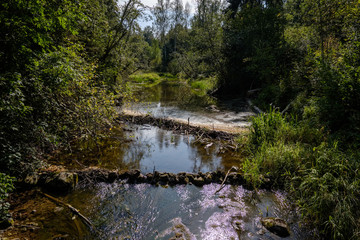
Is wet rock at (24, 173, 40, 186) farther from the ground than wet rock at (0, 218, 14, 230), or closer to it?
farther from the ground

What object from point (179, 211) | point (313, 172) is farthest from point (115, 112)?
point (313, 172)

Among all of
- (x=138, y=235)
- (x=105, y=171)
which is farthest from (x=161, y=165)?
(x=138, y=235)

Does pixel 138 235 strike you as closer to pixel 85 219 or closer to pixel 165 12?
pixel 85 219

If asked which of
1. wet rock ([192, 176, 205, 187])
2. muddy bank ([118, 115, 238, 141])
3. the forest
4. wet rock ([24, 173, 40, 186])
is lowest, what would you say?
wet rock ([192, 176, 205, 187])

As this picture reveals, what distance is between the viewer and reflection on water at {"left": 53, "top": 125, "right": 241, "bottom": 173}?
7.32 meters

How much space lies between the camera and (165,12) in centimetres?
5675

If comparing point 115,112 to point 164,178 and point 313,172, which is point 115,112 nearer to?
point 164,178

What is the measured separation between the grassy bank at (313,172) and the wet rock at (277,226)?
57 centimetres

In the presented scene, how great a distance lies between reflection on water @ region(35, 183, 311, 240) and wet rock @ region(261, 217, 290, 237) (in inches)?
4.6

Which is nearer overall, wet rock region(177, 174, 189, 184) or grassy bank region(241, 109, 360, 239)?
grassy bank region(241, 109, 360, 239)

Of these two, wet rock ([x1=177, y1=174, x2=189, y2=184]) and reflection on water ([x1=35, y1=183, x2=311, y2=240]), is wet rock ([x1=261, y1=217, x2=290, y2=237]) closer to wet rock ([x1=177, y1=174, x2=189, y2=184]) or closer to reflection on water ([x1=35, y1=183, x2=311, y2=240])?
reflection on water ([x1=35, y1=183, x2=311, y2=240])

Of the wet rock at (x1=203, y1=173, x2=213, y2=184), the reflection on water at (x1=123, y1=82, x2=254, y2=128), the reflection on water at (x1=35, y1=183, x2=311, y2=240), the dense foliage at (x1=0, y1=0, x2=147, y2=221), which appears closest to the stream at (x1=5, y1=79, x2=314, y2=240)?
the reflection on water at (x1=35, y1=183, x2=311, y2=240)

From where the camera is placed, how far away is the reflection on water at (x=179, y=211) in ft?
14.1

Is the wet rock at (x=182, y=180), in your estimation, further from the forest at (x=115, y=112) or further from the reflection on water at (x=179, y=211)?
the forest at (x=115, y=112)
